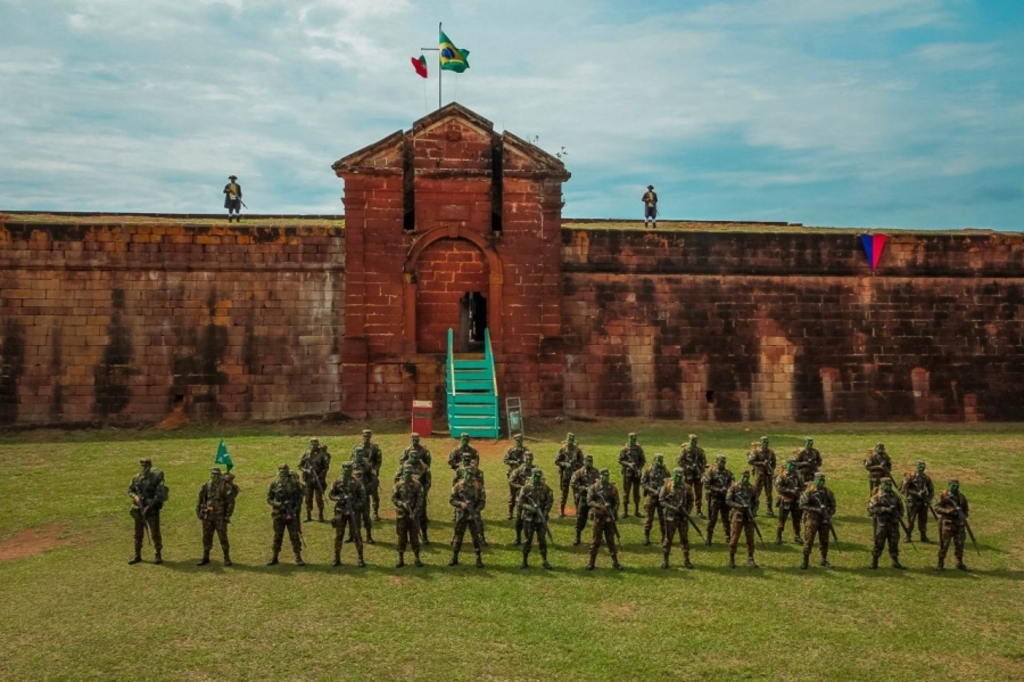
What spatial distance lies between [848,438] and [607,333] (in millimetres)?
6526

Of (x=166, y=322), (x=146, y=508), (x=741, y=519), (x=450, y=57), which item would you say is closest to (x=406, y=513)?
(x=146, y=508)

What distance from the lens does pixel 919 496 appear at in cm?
1240

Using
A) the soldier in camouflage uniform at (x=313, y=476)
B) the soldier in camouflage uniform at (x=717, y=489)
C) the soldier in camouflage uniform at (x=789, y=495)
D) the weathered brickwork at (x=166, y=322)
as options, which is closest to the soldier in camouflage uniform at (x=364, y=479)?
the soldier in camouflage uniform at (x=313, y=476)

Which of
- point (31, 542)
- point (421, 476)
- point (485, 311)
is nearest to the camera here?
point (31, 542)

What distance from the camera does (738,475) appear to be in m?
16.2

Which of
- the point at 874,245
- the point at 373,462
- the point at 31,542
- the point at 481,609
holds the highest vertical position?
the point at 874,245

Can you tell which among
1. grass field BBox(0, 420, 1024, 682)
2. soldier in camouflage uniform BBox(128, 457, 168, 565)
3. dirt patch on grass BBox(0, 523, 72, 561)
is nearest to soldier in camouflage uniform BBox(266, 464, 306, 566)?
grass field BBox(0, 420, 1024, 682)

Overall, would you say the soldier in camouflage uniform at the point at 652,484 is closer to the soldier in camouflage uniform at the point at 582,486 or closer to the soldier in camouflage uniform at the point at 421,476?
the soldier in camouflage uniform at the point at 582,486

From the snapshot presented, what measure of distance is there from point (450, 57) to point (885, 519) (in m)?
17.3

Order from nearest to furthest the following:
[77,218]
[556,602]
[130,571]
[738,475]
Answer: [556,602]
[130,571]
[738,475]
[77,218]

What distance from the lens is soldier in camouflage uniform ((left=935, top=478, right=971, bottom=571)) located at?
11227 mm

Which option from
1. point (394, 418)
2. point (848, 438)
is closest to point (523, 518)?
point (394, 418)

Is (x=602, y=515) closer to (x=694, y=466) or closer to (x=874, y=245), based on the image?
(x=694, y=466)

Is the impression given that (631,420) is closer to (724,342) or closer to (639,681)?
(724,342)
